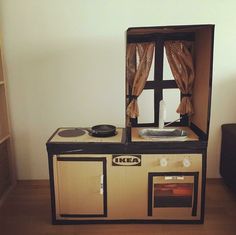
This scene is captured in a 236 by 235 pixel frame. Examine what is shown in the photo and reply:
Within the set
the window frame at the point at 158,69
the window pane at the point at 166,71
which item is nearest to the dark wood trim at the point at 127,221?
the window frame at the point at 158,69

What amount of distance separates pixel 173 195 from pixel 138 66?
115cm

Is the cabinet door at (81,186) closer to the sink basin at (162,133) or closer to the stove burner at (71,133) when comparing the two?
the stove burner at (71,133)

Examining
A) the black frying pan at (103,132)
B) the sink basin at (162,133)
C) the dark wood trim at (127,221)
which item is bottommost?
the dark wood trim at (127,221)

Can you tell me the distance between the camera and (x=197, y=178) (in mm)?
1984

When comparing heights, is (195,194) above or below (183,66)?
below

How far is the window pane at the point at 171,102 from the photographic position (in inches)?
94.5

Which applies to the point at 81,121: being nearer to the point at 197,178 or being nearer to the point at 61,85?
the point at 61,85

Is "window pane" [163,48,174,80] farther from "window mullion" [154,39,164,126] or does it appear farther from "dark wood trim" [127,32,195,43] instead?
"dark wood trim" [127,32,195,43]

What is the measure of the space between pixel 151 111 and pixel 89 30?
0.99 meters

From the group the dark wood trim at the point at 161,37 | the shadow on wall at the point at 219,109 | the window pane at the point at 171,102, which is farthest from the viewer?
the shadow on wall at the point at 219,109

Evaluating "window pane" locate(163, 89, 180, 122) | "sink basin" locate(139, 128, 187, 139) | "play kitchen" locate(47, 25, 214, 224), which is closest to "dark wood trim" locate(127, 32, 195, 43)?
"play kitchen" locate(47, 25, 214, 224)

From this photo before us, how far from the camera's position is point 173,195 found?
2020 millimetres

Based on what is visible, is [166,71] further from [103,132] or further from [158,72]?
[103,132]

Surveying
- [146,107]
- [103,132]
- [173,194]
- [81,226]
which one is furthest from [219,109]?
[81,226]
